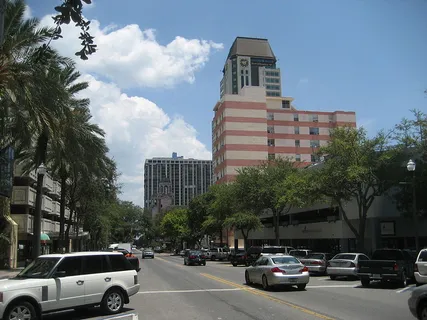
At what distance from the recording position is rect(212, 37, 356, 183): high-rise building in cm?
8225

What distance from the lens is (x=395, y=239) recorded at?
39.5 meters

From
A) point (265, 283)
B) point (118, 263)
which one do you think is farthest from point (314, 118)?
point (118, 263)

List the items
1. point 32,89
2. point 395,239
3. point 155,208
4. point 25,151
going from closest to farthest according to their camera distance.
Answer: point 32,89 → point 25,151 → point 395,239 → point 155,208

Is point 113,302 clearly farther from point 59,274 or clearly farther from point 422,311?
point 422,311

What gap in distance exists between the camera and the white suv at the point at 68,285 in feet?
34.0

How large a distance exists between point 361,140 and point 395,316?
71.1ft

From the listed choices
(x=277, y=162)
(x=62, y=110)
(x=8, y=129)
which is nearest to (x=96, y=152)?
(x=8, y=129)

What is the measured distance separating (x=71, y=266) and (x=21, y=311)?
171 centimetres

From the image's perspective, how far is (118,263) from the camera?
12773 mm

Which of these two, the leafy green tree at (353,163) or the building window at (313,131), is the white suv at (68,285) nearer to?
the leafy green tree at (353,163)

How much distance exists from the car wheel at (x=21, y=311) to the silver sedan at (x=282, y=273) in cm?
969

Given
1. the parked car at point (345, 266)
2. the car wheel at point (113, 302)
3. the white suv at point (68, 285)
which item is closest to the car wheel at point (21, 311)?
the white suv at point (68, 285)


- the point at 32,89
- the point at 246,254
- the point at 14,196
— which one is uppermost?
the point at 32,89

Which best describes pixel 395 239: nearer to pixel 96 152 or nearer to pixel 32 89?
pixel 96 152
